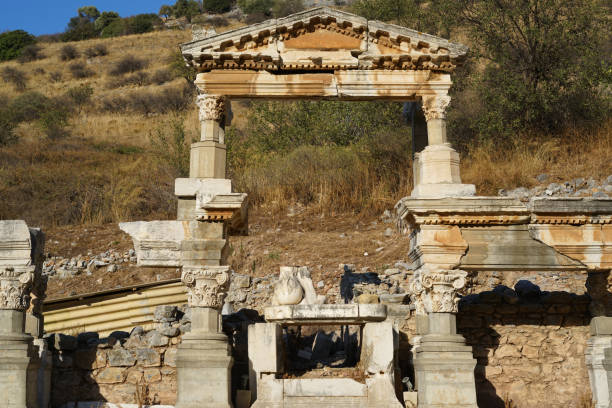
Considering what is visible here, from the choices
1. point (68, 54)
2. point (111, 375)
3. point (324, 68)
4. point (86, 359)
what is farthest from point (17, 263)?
point (68, 54)

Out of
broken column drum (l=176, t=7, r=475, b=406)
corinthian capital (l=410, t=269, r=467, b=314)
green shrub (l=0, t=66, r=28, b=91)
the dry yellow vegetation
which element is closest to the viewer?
corinthian capital (l=410, t=269, r=467, b=314)

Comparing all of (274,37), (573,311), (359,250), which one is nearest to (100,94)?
(359,250)

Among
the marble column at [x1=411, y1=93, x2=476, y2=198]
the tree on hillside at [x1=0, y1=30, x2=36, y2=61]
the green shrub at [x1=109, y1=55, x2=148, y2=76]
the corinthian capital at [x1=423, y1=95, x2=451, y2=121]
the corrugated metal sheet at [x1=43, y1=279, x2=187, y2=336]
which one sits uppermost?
the tree on hillside at [x1=0, y1=30, x2=36, y2=61]

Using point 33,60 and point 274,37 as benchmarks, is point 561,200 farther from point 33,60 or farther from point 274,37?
point 33,60

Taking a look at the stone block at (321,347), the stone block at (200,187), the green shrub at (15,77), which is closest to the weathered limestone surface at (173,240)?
the stone block at (200,187)

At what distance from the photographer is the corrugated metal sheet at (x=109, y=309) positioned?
14.4m

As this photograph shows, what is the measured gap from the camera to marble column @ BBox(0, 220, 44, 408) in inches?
378

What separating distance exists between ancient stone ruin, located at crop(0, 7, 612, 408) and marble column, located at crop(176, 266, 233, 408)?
2cm

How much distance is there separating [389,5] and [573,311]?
16.9 m

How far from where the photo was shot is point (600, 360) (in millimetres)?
11031

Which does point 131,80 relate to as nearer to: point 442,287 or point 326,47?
point 326,47

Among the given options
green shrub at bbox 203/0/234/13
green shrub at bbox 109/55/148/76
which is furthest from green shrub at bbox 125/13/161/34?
green shrub at bbox 109/55/148/76

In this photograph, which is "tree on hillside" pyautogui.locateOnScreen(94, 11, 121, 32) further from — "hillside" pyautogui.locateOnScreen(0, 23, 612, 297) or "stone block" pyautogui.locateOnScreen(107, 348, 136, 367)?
"stone block" pyautogui.locateOnScreen(107, 348, 136, 367)

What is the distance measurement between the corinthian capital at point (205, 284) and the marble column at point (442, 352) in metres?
3.12
